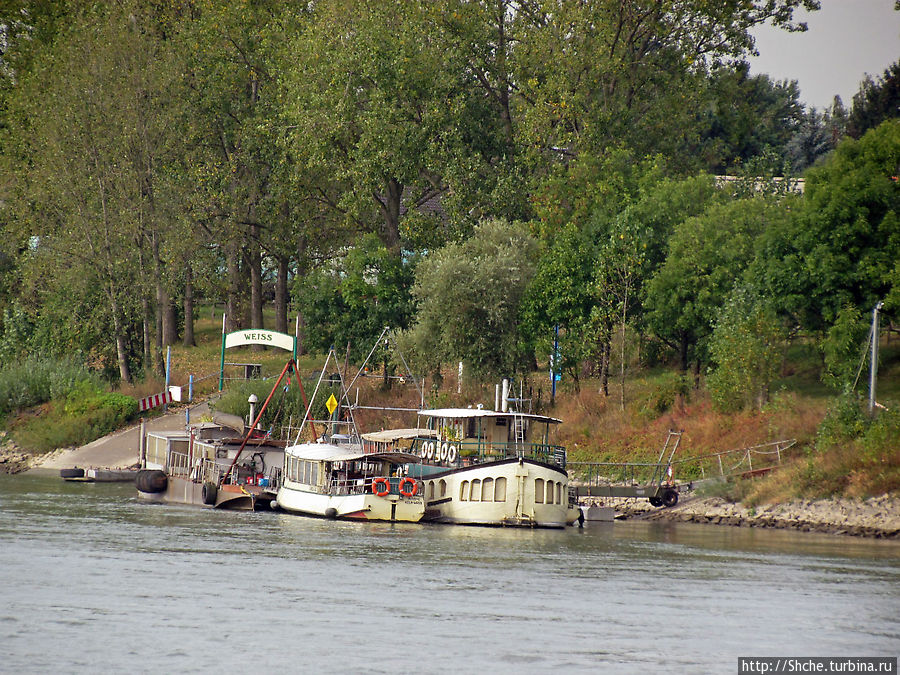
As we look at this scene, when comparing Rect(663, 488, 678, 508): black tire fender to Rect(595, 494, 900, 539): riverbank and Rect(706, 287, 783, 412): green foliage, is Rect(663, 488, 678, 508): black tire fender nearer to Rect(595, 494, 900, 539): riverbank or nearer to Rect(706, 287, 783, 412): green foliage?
Rect(595, 494, 900, 539): riverbank

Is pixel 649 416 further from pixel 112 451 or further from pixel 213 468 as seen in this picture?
pixel 112 451

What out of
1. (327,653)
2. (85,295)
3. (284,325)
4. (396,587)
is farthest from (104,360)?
(327,653)

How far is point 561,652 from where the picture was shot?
2452 centimetres

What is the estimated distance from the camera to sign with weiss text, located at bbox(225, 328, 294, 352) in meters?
70.1

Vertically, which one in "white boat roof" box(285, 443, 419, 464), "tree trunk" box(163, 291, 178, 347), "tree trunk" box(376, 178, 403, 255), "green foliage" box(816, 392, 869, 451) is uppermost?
"tree trunk" box(376, 178, 403, 255)

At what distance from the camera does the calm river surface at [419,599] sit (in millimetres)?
23938

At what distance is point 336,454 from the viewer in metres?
48.5

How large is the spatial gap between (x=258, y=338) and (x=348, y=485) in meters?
22.9

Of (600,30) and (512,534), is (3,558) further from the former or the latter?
(600,30)

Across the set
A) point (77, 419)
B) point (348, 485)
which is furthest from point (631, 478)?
point (77, 419)

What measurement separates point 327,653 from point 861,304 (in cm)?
3614

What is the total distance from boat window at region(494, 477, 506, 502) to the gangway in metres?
4.98

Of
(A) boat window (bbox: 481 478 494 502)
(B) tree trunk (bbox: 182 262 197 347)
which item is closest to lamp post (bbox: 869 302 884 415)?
Answer: (A) boat window (bbox: 481 478 494 502)

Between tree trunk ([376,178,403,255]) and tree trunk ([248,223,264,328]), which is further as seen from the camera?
tree trunk ([248,223,264,328])
